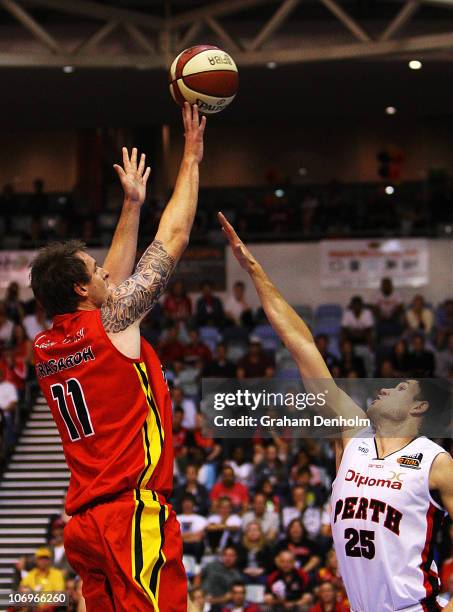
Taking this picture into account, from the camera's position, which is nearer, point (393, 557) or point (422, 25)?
point (393, 557)

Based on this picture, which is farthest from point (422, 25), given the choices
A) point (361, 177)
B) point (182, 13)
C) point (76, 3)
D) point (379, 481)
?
point (379, 481)

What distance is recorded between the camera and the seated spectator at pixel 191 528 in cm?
1184

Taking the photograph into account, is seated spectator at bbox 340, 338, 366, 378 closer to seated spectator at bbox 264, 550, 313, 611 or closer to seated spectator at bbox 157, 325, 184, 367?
seated spectator at bbox 157, 325, 184, 367

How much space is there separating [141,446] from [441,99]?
61.0 feet

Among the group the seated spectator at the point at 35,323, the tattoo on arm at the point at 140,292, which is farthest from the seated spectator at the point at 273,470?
the tattoo on arm at the point at 140,292

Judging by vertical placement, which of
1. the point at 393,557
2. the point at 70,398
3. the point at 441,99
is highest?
the point at 441,99

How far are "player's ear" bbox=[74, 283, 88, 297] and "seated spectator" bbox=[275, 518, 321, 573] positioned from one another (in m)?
7.22

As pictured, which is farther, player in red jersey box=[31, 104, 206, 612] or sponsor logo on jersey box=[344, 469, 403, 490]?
sponsor logo on jersey box=[344, 469, 403, 490]

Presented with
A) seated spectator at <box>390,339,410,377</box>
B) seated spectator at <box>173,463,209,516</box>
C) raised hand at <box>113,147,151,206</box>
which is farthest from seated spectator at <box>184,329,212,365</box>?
raised hand at <box>113,147,151,206</box>

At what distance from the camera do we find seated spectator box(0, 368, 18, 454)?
591 inches

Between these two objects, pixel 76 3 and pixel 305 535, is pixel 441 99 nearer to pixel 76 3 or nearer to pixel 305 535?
pixel 76 3

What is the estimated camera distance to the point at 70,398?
180 inches

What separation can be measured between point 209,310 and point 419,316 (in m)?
3.25

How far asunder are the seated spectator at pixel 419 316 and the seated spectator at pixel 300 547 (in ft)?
21.0
